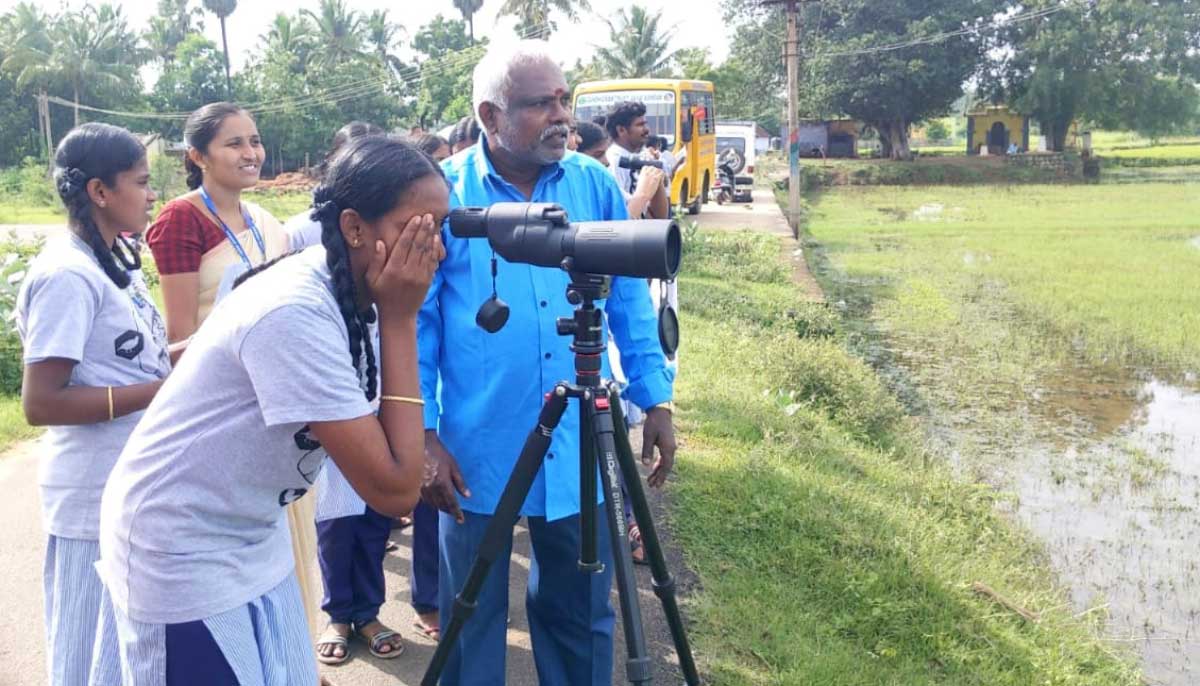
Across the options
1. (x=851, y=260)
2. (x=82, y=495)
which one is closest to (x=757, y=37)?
(x=851, y=260)

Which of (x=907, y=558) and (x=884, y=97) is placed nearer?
(x=907, y=558)

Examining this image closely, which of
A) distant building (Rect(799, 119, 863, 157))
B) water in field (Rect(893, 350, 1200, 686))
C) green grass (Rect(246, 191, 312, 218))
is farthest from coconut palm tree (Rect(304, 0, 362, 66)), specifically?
water in field (Rect(893, 350, 1200, 686))

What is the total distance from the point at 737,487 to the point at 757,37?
119ft

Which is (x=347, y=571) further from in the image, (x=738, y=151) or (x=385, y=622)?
(x=738, y=151)

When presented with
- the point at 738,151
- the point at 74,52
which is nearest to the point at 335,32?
the point at 74,52

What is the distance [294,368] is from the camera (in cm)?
144

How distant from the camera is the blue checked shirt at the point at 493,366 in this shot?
2340mm

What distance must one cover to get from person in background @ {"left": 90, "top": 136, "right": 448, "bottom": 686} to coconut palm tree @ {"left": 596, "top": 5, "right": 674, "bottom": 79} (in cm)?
3439

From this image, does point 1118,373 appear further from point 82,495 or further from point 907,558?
point 82,495

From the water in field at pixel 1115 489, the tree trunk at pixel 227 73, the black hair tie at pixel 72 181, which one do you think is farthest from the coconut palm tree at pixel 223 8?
the black hair tie at pixel 72 181

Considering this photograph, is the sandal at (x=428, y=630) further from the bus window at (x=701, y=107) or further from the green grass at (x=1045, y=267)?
the bus window at (x=701, y=107)

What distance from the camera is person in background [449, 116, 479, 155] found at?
15.3ft

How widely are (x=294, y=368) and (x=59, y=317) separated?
0.87 m

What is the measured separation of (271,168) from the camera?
37625mm
